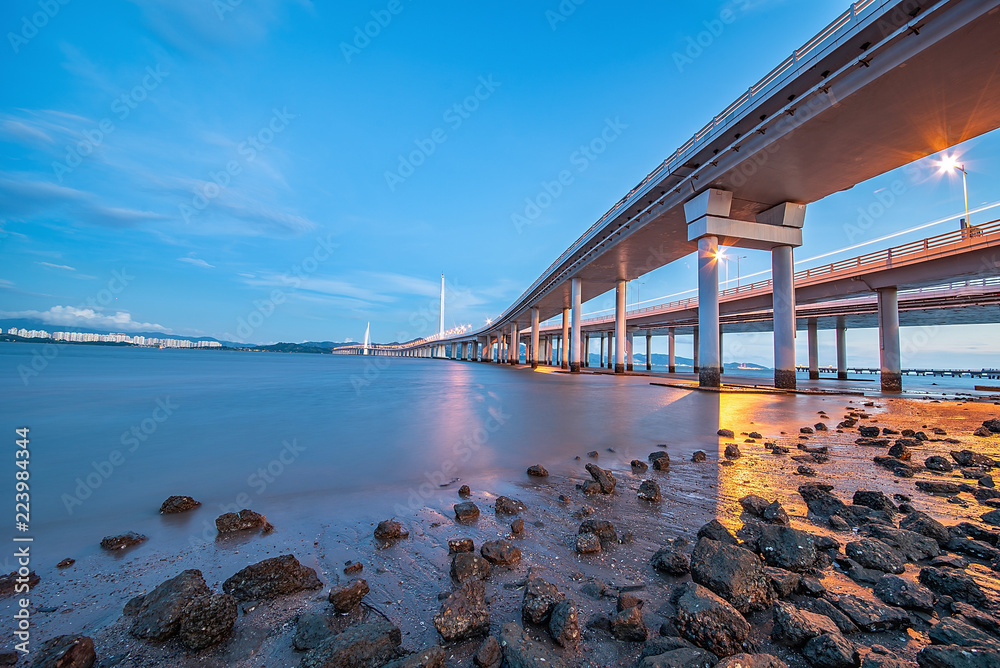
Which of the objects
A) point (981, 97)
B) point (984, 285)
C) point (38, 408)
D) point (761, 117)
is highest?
point (761, 117)

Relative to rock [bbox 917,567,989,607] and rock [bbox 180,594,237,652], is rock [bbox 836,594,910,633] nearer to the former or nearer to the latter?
rock [bbox 917,567,989,607]

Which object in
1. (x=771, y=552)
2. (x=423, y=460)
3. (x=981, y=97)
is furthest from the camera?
(x=981, y=97)

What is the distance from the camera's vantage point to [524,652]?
208cm

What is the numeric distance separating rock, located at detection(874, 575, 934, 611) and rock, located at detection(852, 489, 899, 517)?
198cm

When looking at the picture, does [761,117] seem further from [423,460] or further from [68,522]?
A: [68,522]

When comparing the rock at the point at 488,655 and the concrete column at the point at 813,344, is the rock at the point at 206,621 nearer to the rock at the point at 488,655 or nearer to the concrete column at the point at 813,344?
the rock at the point at 488,655

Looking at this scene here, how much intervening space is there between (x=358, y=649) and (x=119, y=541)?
3359mm

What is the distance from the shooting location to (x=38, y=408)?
42.9 ft

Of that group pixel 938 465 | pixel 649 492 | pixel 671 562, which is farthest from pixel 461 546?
pixel 938 465

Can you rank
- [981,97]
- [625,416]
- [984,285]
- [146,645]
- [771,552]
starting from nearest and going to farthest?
[146,645] < [771,552] < [625,416] < [981,97] < [984,285]

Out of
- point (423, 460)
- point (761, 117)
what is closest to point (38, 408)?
point (423, 460)

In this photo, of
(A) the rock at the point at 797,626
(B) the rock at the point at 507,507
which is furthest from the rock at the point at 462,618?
(B) the rock at the point at 507,507

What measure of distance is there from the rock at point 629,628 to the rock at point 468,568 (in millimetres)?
1061

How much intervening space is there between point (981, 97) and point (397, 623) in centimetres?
2450
